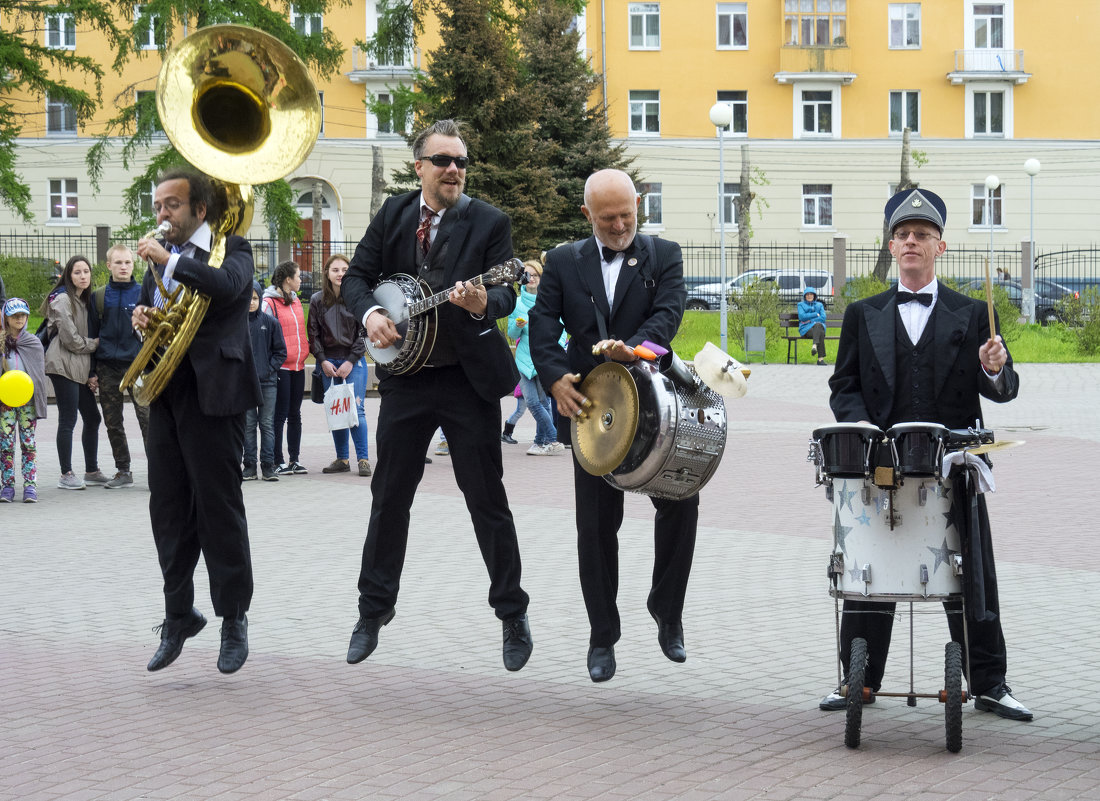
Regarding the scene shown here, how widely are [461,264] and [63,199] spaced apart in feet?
161

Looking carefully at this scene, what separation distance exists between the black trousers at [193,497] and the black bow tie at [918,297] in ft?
9.10

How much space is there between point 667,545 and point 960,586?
138 centimetres

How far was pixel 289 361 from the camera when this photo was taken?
13.8 meters

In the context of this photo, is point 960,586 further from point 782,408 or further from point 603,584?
point 782,408

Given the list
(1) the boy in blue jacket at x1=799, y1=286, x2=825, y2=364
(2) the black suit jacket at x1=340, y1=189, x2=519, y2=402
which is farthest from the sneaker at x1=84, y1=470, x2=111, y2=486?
(1) the boy in blue jacket at x1=799, y1=286, x2=825, y2=364

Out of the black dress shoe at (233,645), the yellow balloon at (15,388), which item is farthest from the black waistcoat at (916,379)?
the yellow balloon at (15,388)

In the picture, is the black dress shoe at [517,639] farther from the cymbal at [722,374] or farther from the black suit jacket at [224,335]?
the black suit jacket at [224,335]

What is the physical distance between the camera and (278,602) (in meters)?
7.75

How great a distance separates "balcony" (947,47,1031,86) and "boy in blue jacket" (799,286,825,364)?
87.3 feet

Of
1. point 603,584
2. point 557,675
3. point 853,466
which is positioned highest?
point 853,466

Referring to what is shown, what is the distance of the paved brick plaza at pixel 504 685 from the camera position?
4680 millimetres

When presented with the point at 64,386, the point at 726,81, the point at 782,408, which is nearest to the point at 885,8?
the point at 726,81

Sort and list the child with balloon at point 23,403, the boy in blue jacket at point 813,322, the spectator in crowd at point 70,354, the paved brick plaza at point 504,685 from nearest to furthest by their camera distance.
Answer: the paved brick plaza at point 504,685, the child with balloon at point 23,403, the spectator in crowd at point 70,354, the boy in blue jacket at point 813,322

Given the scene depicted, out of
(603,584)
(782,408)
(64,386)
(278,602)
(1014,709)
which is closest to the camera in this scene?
(1014,709)
